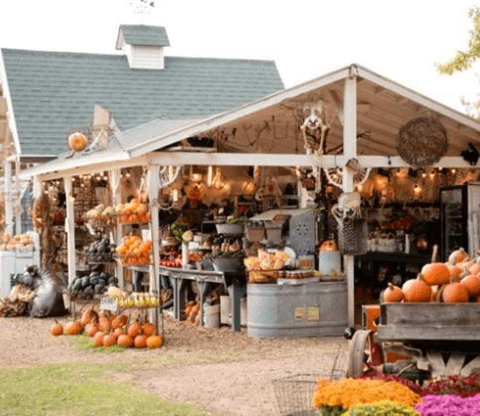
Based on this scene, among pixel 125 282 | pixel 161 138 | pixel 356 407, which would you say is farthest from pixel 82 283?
pixel 356 407

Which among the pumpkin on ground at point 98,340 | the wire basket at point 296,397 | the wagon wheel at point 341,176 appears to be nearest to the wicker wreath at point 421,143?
the wagon wheel at point 341,176

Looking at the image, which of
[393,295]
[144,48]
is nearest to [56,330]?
[393,295]

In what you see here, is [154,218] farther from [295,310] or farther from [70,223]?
[70,223]

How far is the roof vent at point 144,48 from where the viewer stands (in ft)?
88.8

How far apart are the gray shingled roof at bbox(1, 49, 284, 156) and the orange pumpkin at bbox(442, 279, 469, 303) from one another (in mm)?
15835

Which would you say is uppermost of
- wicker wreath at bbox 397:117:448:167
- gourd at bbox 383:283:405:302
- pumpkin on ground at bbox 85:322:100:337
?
wicker wreath at bbox 397:117:448:167

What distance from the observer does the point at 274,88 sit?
27.4 meters

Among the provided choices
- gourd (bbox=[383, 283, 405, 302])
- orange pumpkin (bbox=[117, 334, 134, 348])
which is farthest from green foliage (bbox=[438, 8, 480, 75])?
gourd (bbox=[383, 283, 405, 302])

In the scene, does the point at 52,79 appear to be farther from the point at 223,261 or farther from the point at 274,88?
the point at 223,261

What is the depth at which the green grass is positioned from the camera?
30.1 ft

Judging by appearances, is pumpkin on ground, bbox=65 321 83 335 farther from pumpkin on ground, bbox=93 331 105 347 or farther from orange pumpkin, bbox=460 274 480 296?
orange pumpkin, bbox=460 274 480 296

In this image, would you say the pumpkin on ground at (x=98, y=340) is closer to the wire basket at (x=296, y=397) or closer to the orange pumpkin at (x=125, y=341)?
the orange pumpkin at (x=125, y=341)

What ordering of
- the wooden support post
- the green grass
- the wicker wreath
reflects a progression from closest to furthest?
the green grass
the wooden support post
the wicker wreath

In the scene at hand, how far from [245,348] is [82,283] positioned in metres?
3.47
